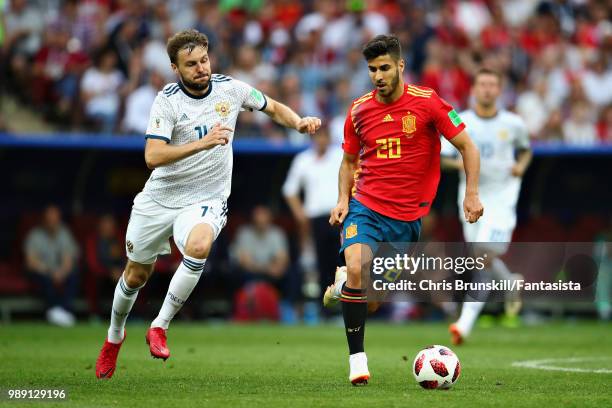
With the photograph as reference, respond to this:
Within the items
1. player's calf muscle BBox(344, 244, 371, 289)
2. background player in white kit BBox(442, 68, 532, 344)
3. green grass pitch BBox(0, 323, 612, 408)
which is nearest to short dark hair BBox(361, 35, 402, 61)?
player's calf muscle BBox(344, 244, 371, 289)

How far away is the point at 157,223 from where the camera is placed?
28.7 ft

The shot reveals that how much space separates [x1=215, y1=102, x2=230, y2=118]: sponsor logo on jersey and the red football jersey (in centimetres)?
98

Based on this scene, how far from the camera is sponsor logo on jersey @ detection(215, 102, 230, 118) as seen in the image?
8773 millimetres

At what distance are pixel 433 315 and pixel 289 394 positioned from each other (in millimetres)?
11423

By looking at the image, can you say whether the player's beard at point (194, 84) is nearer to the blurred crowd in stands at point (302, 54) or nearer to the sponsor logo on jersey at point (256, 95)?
the sponsor logo on jersey at point (256, 95)

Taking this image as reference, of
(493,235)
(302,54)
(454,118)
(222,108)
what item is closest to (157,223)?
(222,108)

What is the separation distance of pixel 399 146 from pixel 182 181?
67.8 inches

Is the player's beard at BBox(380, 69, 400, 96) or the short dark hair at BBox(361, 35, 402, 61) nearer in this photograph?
the short dark hair at BBox(361, 35, 402, 61)

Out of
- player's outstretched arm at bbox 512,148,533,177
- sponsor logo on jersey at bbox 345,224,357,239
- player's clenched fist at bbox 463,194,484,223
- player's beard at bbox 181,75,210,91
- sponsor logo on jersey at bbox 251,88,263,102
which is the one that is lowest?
sponsor logo on jersey at bbox 345,224,357,239

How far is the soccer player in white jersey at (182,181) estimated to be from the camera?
8.44 meters

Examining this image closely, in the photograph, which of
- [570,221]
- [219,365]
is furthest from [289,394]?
[570,221]

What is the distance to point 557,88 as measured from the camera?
64.8ft

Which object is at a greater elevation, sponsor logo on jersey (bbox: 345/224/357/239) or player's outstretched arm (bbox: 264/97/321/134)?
player's outstretched arm (bbox: 264/97/321/134)

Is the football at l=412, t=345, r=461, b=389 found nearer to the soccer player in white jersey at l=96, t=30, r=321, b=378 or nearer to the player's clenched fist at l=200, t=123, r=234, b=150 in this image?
the soccer player in white jersey at l=96, t=30, r=321, b=378
